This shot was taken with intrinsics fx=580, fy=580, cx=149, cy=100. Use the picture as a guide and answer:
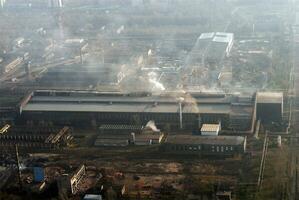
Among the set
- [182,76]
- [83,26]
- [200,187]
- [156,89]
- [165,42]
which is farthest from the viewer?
[83,26]

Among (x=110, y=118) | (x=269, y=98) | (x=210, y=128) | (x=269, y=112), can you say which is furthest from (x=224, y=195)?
(x=110, y=118)

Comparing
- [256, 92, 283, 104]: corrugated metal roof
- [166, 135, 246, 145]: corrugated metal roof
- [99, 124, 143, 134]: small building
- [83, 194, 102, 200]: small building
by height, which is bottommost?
[83, 194, 102, 200]: small building

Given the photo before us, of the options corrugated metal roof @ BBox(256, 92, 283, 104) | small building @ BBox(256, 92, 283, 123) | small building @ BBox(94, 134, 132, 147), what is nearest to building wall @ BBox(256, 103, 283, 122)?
small building @ BBox(256, 92, 283, 123)

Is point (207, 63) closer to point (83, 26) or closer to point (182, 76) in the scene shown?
point (182, 76)

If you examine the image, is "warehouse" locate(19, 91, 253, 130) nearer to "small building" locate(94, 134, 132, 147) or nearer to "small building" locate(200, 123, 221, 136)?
"small building" locate(200, 123, 221, 136)

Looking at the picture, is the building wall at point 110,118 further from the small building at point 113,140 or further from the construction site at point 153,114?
the small building at point 113,140

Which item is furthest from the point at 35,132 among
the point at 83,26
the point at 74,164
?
the point at 83,26
